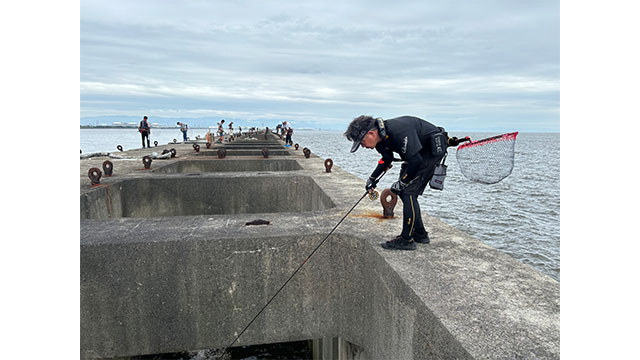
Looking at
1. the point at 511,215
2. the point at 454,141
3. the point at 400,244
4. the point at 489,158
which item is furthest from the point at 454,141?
the point at 511,215

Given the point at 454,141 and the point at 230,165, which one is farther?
the point at 230,165

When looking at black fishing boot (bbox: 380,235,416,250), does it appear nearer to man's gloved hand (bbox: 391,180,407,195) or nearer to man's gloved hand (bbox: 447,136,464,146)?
man's gloved hand (bbox: 391,180,407,195)

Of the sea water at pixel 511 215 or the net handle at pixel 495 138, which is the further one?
the sea water at pixel 511 215

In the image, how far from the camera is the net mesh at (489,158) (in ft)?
11.9

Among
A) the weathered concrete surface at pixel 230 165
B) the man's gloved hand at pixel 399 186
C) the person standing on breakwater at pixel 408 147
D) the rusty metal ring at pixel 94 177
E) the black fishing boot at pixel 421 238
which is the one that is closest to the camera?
the person standing on breakwater at pixel 408 147

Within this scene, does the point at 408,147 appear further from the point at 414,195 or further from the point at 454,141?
the point at 454,141

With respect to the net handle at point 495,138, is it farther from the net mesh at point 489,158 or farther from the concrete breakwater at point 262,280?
the concrete breakwater at point 262,280

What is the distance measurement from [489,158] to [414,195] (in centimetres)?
85

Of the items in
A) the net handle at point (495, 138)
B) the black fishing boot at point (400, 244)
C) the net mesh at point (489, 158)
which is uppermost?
the net handle at point (495, 138)

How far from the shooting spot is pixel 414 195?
4016 mm

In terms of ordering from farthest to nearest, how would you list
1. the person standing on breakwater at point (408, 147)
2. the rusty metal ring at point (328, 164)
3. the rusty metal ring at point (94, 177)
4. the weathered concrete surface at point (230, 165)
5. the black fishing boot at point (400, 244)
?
the weathered concrete surface at point (230, 165) → the rusty metal ring at point (328, 164) → the rusty metal ring at point (94, 177) → the black fishing boot at point (400, 244) → the person standing on breakwater at point (408, 147)

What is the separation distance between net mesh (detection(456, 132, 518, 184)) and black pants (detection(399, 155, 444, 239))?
0.90ft

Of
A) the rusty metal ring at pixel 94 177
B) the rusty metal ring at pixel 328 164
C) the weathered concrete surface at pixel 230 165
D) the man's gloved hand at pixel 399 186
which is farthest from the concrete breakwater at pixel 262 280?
the weathered concrete surface at pixel 230 165

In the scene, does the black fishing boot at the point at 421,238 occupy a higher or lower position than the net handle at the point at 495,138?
lower
